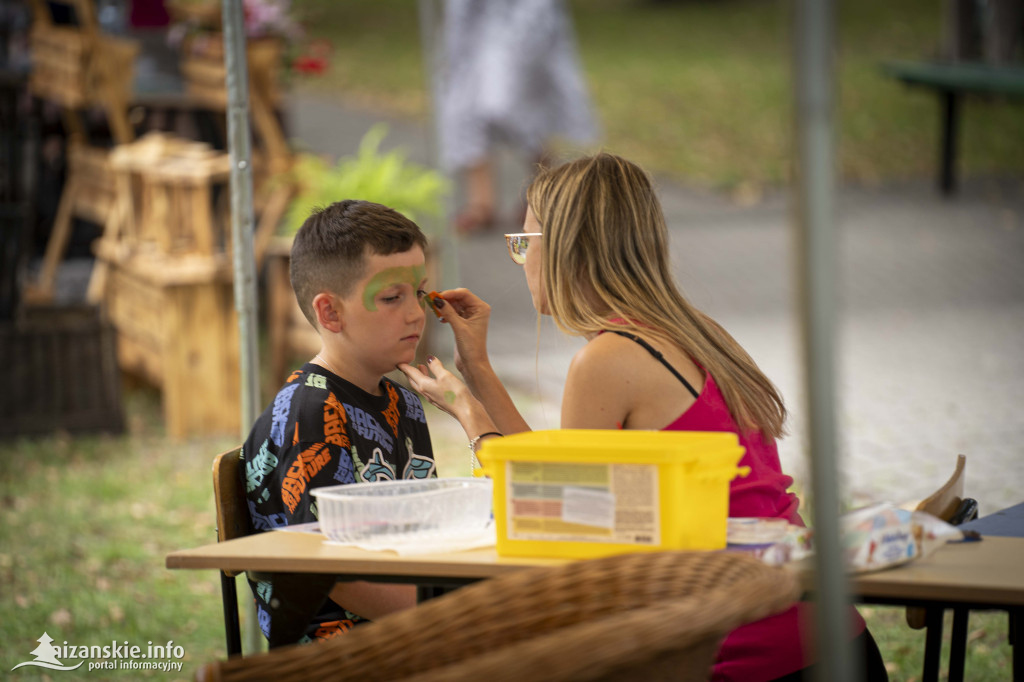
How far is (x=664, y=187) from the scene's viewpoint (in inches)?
509

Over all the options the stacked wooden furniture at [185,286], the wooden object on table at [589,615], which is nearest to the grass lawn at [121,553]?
the stacked wooden furniture at [185,286]

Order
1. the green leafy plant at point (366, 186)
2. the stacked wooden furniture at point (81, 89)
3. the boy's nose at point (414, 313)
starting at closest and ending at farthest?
the boy's nose at point (414, 313) → the green leafy plant at point (366, 186) → the stacked wooden furniture at point (81, 89)

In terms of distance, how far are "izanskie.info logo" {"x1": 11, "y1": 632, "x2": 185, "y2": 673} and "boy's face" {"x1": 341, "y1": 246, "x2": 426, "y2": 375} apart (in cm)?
168

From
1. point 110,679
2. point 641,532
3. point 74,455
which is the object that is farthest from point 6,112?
point 641,532

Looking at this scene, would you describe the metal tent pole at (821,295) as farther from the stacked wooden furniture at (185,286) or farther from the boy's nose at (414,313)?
the stacked wooden furniture at (185,286)

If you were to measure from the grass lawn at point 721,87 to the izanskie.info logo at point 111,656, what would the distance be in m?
6.65

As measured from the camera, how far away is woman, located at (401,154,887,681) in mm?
2193

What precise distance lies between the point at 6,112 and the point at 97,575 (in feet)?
10.5

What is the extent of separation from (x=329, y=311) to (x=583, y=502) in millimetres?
958

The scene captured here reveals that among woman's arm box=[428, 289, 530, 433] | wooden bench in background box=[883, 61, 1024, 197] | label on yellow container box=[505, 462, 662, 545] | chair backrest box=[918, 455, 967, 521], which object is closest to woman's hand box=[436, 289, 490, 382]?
woman's arm box=[428, 289, 530, 433]

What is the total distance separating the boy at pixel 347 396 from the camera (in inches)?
90.0

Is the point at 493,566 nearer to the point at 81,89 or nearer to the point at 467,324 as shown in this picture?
the point at 467,324

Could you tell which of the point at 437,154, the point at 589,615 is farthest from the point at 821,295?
the point at 437,154

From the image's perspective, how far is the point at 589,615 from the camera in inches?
62.2
